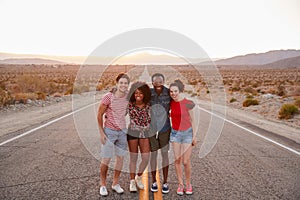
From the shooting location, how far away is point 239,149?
748cm

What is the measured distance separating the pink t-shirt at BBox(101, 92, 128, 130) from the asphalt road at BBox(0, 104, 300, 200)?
40.0 inches

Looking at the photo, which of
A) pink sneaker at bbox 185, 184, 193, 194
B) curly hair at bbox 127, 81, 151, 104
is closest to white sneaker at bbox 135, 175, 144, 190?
pink sneaker at bbox 185, 184, 193, 194

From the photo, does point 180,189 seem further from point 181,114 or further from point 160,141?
point 181,114

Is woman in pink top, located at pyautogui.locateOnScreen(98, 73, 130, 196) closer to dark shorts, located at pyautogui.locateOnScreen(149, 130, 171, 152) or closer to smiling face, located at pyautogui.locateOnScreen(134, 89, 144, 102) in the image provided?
smiling face, located at pyautogui.locateOnScreen(134, 89, 144, 102)

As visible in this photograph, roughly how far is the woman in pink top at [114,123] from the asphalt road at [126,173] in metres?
0.53

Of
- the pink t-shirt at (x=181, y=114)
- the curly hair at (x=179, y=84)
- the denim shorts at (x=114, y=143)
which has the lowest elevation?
the denim shorts at (x=114, y=143)

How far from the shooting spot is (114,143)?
472cm

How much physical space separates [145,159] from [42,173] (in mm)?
1934

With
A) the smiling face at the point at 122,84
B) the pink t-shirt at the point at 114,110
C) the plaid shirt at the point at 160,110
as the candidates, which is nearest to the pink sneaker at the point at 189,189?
the plaid shirt at the point at 160,110

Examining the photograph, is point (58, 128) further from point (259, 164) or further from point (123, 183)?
point (259, 164)

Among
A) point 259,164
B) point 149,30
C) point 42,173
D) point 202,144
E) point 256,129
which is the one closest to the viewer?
point 149,30

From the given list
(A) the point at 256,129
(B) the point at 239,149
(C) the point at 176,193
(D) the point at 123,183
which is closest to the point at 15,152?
(D) the point at 123,183

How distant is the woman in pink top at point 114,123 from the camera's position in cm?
454

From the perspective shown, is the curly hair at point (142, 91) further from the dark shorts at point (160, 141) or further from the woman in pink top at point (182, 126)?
the dark shorts at point (160, 141)
